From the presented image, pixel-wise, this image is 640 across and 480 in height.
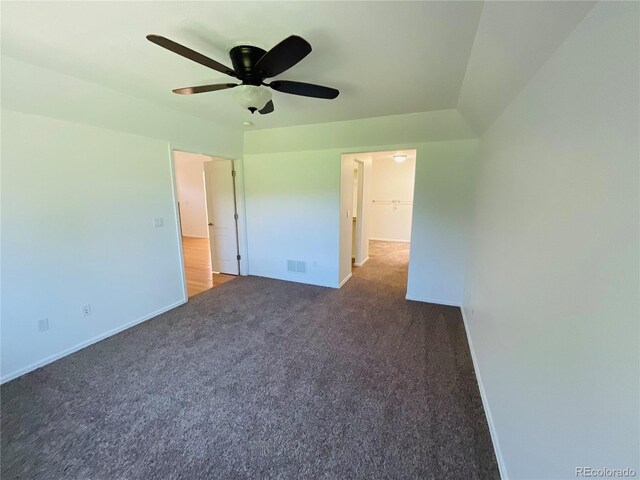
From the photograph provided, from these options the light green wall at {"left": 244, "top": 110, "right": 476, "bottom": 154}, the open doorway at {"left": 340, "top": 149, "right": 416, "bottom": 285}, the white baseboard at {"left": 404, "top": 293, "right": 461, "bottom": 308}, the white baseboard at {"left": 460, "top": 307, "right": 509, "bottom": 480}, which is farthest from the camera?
the open doorway at {"left": 340, "top": 149, "right": 416, "bottom": 285}

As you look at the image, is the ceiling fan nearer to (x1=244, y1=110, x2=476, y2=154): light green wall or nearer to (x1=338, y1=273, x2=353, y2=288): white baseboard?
(x1=244, y1=110, x2=476, y2=154): light green wall

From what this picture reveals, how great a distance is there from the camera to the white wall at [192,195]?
8031 millimetres

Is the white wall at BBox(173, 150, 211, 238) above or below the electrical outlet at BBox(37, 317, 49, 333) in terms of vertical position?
above

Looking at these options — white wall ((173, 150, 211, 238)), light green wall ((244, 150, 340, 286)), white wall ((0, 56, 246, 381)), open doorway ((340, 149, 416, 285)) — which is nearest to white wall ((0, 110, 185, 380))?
white wall ((0, 56, 246, 381))

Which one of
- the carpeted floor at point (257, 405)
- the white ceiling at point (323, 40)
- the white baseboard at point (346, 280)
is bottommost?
the carpeted floor at point (257, 405)

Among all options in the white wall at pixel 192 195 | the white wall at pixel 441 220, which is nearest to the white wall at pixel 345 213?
the white wall at pixel 441 220

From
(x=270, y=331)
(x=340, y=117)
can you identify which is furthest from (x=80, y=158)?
(x=340, y=117)

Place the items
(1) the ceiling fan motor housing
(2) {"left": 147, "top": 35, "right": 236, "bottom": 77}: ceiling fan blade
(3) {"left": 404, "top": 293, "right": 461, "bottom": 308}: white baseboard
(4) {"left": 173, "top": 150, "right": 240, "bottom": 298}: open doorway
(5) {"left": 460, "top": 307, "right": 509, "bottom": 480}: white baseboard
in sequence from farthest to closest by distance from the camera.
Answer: (4) {"left": 173, "top": 150, "right": 240, "bottom": 298}: open doorway → (3) {"left": 404, "top": 293, "right": 461, "bottom": 308}: white baseboard → (1) the ceiling fan motor housing → (5) {"left": 460, "top": 307, "right": 509, "bottom": 480}: white baseboard → (2) {"left": 147, "top": 35, "right": 236, "bottom": 77}: ceiling fan blade

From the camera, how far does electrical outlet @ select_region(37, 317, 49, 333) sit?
2217 mm

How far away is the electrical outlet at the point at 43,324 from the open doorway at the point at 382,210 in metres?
3.57

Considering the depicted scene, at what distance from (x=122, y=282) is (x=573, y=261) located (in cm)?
362

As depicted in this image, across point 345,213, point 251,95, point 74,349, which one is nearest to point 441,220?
point 345,213

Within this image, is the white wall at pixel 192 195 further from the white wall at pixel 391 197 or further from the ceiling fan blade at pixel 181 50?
the ceiling fan blade at pixel 181 50

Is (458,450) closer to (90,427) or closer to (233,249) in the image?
(90,427)
